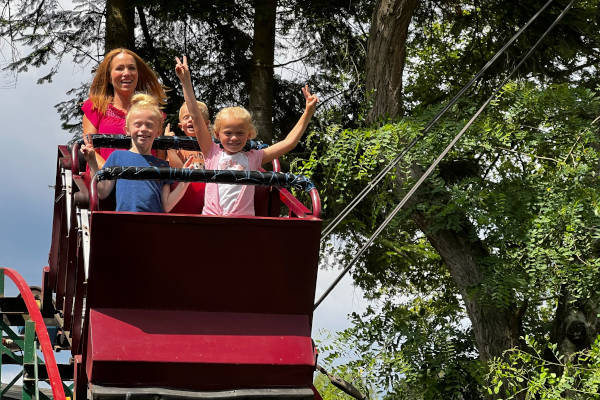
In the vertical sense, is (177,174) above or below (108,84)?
below

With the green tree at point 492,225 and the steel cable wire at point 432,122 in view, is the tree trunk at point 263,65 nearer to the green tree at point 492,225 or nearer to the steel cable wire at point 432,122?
the green tree at point 492,225

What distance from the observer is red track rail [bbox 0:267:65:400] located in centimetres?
545

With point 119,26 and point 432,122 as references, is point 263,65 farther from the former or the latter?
point 432,122

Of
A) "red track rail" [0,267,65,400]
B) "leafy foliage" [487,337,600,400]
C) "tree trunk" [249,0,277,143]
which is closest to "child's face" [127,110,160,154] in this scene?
"red track rail" [0,267,65,400]

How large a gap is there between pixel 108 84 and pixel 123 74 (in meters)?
0.17

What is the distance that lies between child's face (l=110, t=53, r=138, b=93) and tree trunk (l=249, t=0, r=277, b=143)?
5109 mm

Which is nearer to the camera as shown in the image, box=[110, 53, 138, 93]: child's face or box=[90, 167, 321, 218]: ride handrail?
box=[90, 167, 321, 218]: ride handrail

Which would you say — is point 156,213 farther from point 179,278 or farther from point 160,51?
point 160,51

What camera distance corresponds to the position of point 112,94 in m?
6.44

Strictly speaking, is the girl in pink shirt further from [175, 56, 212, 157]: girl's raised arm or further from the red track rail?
the red track rail

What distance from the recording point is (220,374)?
476 cm

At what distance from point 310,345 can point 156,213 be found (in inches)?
42.1

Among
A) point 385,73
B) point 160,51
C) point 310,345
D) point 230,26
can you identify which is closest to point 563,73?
point 385,73

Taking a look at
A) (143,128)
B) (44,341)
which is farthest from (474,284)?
(143,128)
